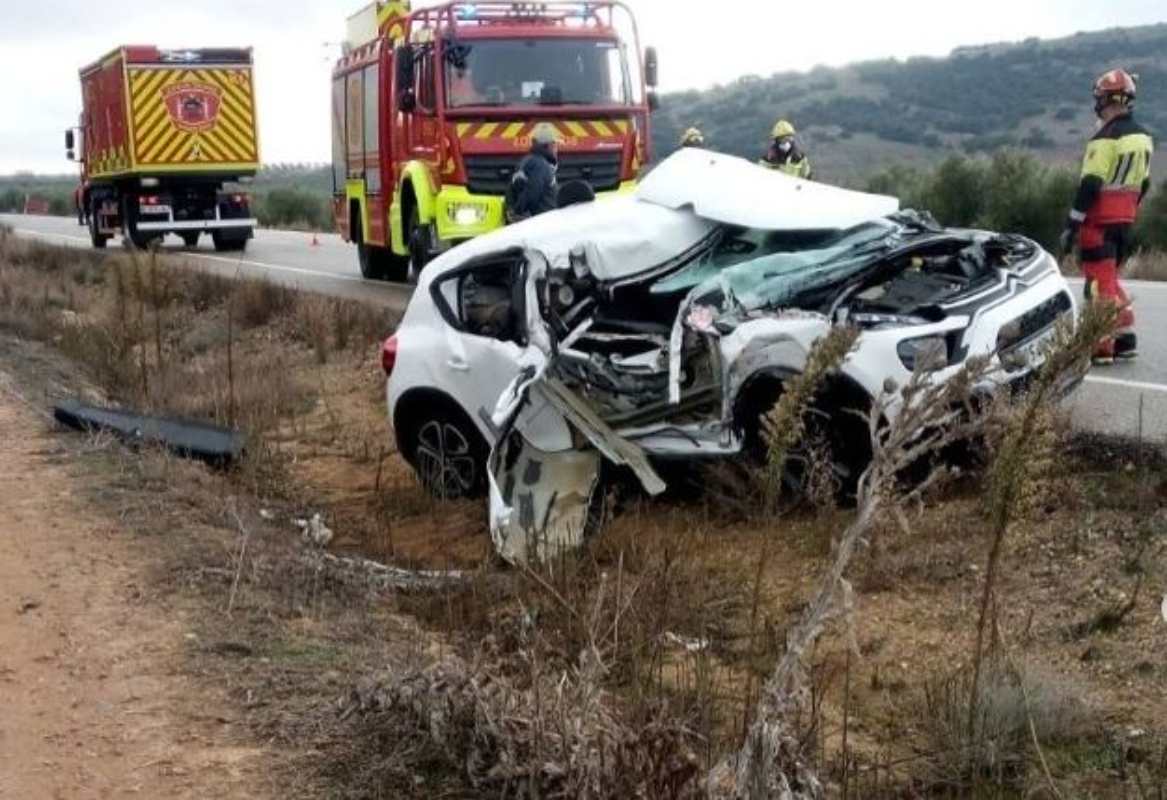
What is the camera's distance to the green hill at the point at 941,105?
6731 centimetres

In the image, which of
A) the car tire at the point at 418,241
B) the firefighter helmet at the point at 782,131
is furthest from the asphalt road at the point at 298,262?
the firefighter helmet at the point at 782,131

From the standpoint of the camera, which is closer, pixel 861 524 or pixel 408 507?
pixel 861 524

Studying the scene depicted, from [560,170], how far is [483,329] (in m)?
7.31

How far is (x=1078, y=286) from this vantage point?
48.4 feet

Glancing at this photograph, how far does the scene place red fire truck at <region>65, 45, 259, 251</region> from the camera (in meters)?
26.3

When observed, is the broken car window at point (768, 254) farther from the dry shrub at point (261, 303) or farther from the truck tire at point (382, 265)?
the truck tire at point (382, 265)

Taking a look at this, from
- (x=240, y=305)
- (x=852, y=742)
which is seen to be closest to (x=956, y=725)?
(x=852, y=742)

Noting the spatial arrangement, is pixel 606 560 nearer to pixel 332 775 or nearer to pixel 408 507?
pixel 408 507

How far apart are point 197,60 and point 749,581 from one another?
2267 cm

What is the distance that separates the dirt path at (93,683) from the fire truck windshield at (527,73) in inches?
335

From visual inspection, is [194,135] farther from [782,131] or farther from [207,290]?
[782,131]

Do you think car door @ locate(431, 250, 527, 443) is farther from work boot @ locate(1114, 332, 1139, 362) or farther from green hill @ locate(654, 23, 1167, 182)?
green hill @ locate(654, 23, 1167, 182)

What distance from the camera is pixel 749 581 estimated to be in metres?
6.31

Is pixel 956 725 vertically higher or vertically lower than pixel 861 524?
lower
